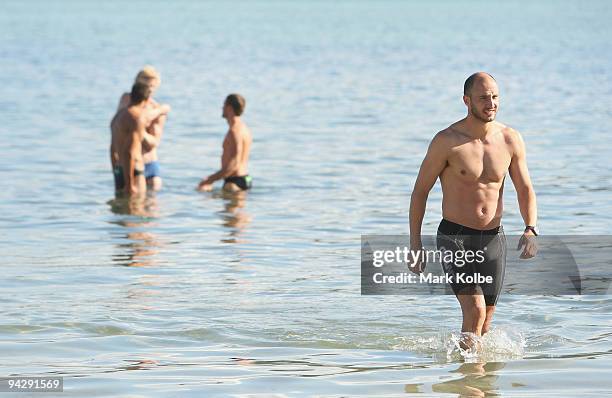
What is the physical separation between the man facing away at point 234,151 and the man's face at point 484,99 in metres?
7.53

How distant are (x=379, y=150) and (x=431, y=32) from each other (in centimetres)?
4447

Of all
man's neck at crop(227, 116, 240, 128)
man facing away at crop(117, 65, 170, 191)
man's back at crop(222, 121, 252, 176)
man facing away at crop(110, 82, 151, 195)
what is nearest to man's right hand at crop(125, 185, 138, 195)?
man facing away at crop(110, 82, 151, 195)

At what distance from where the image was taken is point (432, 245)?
11125mm

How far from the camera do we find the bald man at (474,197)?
6785mm

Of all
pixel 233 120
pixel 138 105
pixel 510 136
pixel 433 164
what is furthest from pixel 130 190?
pixel 510 136

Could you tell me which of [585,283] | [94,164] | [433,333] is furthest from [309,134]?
[433,333]

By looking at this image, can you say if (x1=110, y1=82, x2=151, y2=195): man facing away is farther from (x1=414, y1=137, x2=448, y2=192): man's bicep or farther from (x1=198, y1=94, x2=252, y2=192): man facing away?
(x1=414, y1=137, x2=448, y2=192): man's bicep

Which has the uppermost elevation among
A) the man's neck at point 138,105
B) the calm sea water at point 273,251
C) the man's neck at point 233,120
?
the man's neck at point 138,105

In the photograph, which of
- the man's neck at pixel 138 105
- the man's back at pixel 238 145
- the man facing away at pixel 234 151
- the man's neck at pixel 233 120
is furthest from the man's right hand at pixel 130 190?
the man's neck at pixel 233 120

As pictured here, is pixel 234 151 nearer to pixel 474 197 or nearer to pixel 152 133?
pixel 152 133

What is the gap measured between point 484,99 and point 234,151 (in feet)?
25.7

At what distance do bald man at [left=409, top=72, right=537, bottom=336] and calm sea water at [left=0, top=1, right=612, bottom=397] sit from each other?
55 cm

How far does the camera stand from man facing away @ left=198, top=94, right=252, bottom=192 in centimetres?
1412

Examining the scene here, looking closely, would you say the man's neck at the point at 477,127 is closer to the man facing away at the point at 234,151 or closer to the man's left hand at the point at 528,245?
the man's left hand at the point at 528,245
